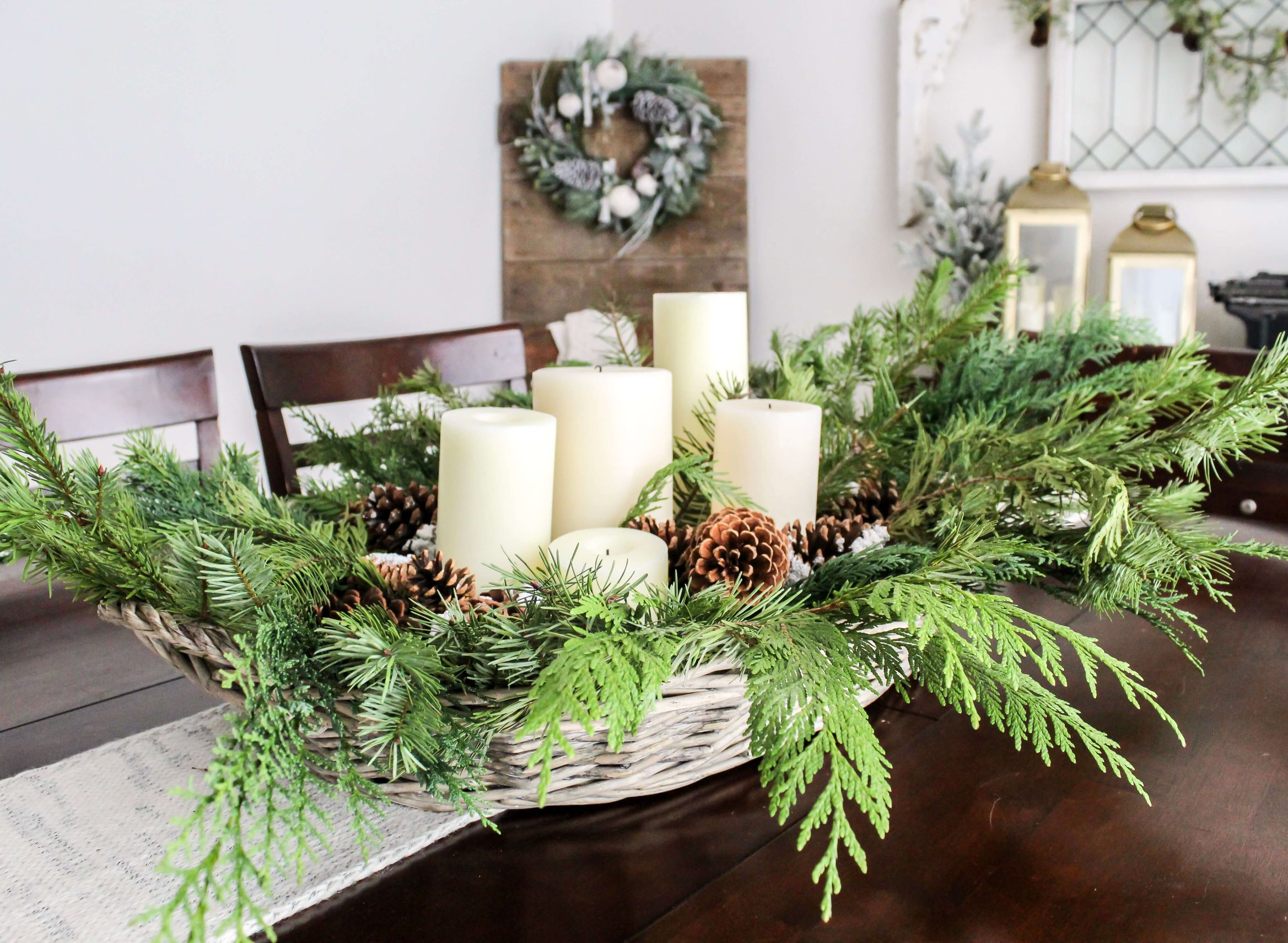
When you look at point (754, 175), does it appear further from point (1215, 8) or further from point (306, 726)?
Result: point (306, 726)

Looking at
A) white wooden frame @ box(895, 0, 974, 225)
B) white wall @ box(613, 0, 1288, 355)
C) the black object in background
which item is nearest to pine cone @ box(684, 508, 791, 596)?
the black object in background

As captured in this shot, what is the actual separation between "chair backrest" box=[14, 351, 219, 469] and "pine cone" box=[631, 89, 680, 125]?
1.63 meters

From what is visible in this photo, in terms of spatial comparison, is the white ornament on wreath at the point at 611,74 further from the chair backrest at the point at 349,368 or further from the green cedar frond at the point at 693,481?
the green cedar frond at the point at 693,481

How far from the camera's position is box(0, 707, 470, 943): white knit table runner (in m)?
0.41

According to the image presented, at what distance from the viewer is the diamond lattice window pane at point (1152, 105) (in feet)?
6.70

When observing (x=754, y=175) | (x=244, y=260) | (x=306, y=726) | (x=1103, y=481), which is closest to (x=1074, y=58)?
(x=754, y=175)

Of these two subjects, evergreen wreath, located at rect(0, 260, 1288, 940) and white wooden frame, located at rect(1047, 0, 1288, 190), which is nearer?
evergreen wreath, located at rect(0, 260, 1288, 940)

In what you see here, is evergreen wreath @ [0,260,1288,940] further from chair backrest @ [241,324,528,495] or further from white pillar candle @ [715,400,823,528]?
chair backrest @ [241,324,528,495]

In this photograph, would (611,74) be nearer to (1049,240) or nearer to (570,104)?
(570,104)

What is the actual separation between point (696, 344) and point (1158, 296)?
1644mm

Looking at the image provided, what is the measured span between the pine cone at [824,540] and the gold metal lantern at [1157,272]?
1.65 m

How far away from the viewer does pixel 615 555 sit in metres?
0.48

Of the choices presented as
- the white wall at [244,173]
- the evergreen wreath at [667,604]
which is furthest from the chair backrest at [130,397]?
the white wall at [244,173]

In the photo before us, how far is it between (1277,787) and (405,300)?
2285mm
